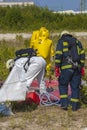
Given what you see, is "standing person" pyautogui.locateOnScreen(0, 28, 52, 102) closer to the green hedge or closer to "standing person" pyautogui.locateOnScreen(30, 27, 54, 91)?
"standing person" pyautogui.locateOnScreen(30, 27, 54, 91)

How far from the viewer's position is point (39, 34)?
11.9 m

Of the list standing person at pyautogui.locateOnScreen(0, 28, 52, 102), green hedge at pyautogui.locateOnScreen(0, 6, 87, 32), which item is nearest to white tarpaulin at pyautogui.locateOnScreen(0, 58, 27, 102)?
standing person at pyautogui.locateOnScreen(0, 28, 52, 102)

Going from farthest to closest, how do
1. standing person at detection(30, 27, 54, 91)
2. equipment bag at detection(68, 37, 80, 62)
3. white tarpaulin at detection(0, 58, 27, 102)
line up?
standing person at detection(30, 27, 54, 91)
equipment bag at detection(68, 37, 80, 62)
white tarpaulin at detection(0, 58, 27, 102)

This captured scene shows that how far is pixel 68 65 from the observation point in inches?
333

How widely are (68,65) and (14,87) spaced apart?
1122 mm

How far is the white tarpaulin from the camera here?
802cm

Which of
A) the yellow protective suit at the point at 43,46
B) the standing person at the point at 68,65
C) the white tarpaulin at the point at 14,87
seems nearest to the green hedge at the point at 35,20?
the yellow protective suit at the point at 43,46

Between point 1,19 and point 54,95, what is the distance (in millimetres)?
35307

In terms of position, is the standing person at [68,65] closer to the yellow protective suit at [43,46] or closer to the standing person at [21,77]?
the standing person at [21,77]

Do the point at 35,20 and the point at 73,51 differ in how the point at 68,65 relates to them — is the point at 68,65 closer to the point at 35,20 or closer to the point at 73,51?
the point at 73,51

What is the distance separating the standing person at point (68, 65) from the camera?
841 cm

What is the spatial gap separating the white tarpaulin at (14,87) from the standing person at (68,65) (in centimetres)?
69

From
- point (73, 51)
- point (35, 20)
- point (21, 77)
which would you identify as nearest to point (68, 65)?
point (73, 51)

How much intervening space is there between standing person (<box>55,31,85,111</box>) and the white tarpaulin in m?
0.69
